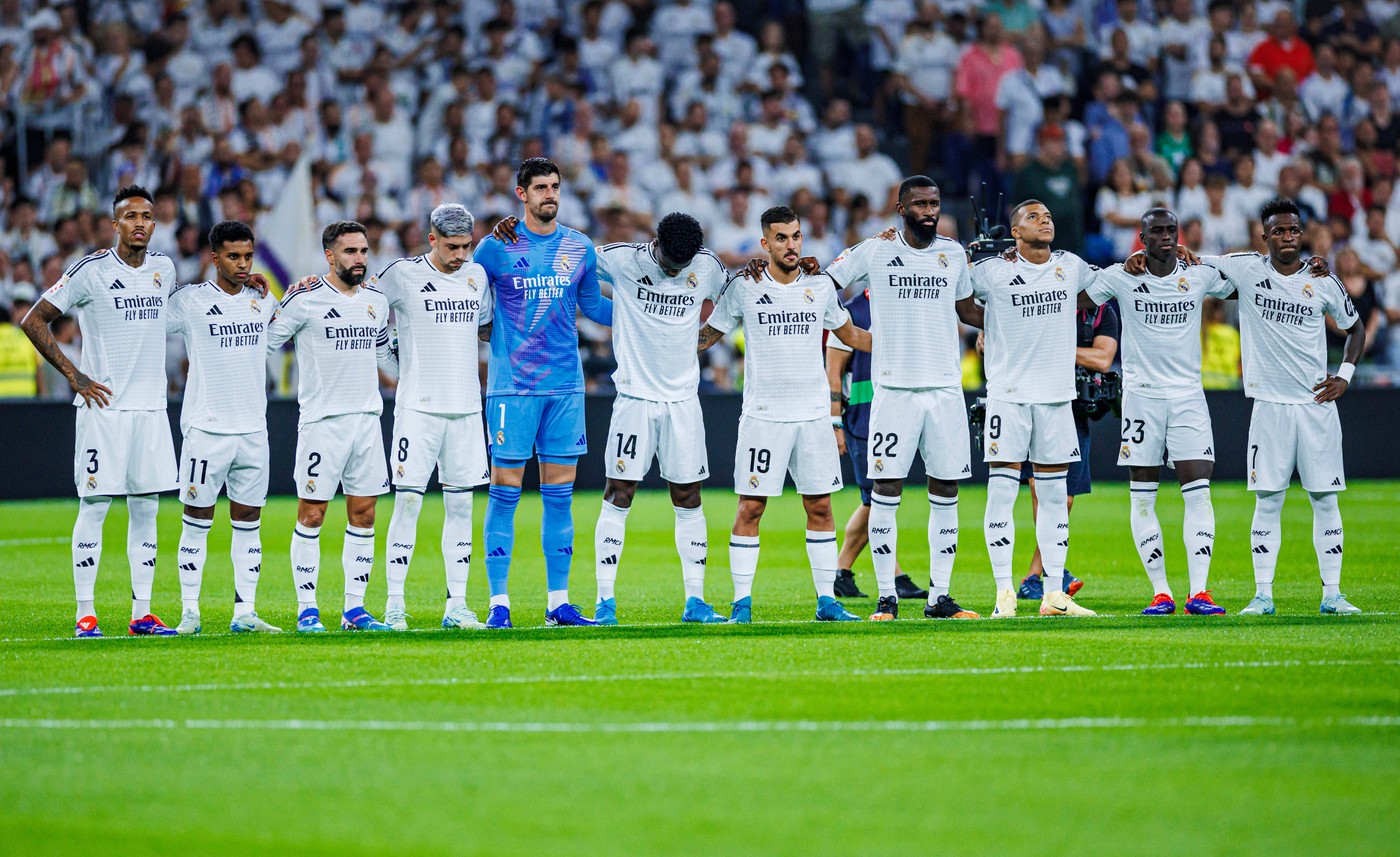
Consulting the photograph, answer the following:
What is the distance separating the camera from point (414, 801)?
20.5ft

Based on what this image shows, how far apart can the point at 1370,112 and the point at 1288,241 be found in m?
15.6

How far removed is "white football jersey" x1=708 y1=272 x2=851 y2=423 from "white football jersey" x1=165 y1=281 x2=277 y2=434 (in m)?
2.80

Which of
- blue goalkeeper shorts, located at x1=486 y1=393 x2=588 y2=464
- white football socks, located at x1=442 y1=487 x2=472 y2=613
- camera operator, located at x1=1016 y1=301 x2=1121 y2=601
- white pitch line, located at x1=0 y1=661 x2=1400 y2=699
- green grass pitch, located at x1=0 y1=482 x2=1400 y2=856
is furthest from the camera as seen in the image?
camera operator, located at x1=1016 y1=301 x2=1121 y2=601

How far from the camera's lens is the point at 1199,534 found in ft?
37.5

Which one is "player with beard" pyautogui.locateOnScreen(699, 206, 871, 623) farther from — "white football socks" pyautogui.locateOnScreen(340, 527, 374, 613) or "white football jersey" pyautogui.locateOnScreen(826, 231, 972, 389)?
"white football socks" pyautogui.locateOnScreen(340, 527, 374, 613)

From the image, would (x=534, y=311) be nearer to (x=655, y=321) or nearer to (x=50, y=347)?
(x=655, y=321)

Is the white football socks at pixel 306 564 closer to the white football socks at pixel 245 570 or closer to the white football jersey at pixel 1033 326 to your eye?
the white football socks at pixel 245 570

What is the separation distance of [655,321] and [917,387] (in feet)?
5.43

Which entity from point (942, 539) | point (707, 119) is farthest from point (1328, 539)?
point (707, 119)

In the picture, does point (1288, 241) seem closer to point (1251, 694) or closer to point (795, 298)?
point (795, 298)

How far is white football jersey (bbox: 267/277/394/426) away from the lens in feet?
35.9

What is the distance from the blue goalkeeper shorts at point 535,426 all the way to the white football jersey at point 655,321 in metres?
0.37

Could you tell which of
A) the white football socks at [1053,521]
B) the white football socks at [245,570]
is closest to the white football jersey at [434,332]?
the white football socks at [245,570]

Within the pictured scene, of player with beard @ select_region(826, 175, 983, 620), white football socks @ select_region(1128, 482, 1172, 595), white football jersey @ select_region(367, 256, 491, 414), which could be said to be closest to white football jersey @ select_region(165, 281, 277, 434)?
white football jersey @ select_region(367, 256, 491, 414)
